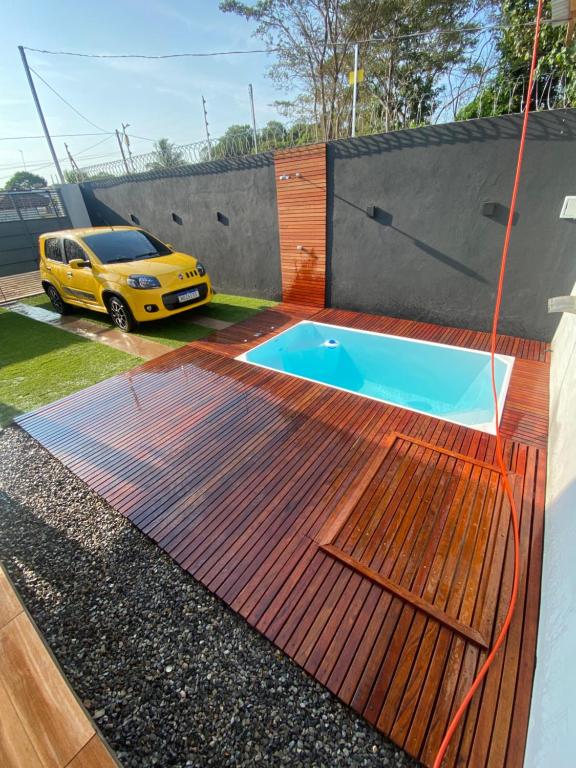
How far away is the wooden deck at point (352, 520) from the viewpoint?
5.02 feet

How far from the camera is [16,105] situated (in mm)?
11883

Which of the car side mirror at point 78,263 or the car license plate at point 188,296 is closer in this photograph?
the car side mirror at point 78,263

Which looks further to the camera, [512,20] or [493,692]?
[512,20]

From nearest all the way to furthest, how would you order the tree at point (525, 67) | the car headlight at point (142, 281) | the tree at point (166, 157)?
the tree at point (525, 67), the car headlight at point (142, 281), the tree at point (166, 157)

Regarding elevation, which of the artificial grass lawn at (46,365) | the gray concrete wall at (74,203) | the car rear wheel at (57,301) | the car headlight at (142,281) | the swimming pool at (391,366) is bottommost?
the swimming pool at (391,366)

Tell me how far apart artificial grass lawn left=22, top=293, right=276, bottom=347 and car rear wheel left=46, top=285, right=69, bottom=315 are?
0.23 meters

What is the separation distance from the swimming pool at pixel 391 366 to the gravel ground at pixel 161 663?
2.60 metres

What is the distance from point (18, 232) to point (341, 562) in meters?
11.9

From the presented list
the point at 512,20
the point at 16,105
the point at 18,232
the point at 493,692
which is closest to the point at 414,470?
the point at 493,692

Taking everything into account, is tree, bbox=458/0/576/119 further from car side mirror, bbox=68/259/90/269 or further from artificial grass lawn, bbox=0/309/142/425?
car side mirror, bbox=68/259/90/269

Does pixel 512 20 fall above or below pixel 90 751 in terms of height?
above

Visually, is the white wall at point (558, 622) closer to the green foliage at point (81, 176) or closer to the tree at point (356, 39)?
the tree at point (356, 39)

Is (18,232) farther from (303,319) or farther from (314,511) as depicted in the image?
(314,511)

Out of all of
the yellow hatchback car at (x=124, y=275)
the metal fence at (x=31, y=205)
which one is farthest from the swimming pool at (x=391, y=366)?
the metal fence at (x=31, y=205)
